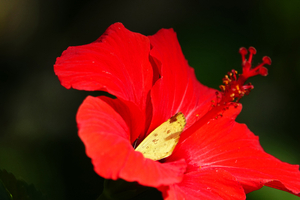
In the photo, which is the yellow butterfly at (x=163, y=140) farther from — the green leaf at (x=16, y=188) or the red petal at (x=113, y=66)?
the green leaf at (x=16, y=188)

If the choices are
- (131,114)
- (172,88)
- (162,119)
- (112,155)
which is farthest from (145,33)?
(112,155)

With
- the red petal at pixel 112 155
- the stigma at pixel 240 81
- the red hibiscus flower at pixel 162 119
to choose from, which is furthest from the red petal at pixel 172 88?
the red petal at pixel 112 155

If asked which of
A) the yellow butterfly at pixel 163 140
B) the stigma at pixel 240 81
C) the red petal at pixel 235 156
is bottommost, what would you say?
the red petal at pixel 235 156

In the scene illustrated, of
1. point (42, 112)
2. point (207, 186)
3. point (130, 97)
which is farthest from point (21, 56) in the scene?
point (207, 186)

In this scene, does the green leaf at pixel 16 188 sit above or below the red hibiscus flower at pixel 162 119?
below

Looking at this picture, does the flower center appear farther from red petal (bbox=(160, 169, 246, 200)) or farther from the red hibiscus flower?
red petal (bbox=(160, 169, 246, 200))

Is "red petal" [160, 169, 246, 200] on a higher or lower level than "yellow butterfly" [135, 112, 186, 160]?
lower

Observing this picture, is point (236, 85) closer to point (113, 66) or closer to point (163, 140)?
point (163, 140)

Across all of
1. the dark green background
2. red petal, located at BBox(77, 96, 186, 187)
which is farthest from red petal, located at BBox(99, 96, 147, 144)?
the dark green background
